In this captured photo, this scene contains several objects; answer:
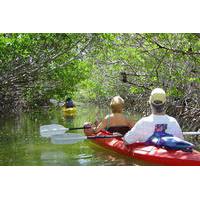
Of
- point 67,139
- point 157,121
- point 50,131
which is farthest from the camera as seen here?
point 50,131

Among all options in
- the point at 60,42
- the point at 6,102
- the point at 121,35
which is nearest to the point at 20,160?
the point at 121,35

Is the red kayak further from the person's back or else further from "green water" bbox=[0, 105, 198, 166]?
the person's back

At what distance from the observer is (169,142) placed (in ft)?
20.3

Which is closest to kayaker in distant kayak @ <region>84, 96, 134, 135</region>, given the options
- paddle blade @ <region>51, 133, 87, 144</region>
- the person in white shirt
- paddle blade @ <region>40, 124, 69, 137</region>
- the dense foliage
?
paddle blade @ <region>40, 124, 69, 137</region>

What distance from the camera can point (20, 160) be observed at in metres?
7.52

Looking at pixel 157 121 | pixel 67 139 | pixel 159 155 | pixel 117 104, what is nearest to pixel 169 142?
pixel 159 155

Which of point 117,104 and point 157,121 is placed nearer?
point 157,121

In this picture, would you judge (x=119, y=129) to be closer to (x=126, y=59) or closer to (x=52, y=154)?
(x=52, y=154)

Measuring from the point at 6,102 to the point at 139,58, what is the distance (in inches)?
321

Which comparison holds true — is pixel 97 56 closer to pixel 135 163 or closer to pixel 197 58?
pixel 197 58

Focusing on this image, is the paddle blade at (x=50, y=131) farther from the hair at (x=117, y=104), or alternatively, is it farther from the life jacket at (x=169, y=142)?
the life jacket at (x=169, y=142)

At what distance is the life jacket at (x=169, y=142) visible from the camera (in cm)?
613

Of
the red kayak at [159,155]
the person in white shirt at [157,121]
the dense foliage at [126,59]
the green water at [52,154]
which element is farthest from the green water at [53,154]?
the dense foliage at [126,59]

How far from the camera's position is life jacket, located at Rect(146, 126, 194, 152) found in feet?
20.1
